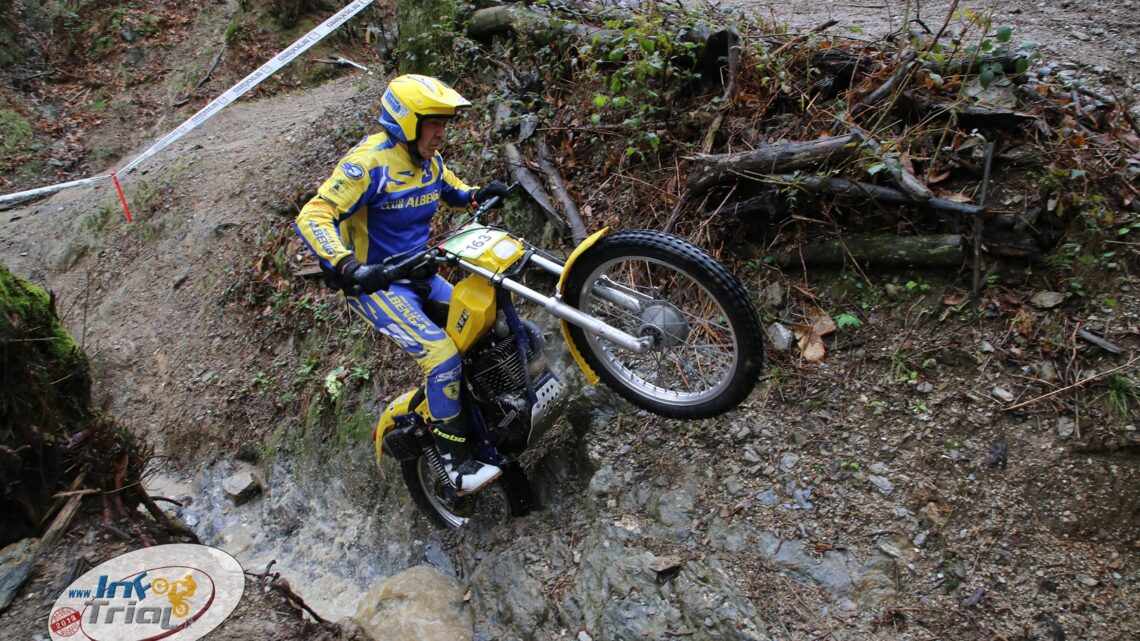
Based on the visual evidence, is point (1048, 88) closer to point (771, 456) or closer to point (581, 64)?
point (771, 456)

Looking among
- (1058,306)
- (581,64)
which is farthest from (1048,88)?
(581,64)

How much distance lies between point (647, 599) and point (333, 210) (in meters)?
2.75

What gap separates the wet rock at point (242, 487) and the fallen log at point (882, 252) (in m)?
5.07

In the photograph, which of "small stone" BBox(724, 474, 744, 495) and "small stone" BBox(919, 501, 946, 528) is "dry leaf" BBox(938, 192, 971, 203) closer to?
"small stone" BBox(919, 501, 946, 528)

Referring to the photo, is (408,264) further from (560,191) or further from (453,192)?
(560,191)

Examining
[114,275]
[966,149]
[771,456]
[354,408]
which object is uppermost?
[966,149]

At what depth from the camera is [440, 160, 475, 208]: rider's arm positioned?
4.39 metres

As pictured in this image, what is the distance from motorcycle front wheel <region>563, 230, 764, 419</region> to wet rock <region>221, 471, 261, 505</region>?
4.09 meters

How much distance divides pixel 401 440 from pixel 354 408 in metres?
1.65

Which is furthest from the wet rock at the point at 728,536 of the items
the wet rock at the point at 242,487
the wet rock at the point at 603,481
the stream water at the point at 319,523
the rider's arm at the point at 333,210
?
the wet rock at the point at 242,487

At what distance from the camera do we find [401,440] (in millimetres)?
4613

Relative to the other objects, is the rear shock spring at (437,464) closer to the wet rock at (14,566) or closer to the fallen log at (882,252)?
the wet rock at (14,566)

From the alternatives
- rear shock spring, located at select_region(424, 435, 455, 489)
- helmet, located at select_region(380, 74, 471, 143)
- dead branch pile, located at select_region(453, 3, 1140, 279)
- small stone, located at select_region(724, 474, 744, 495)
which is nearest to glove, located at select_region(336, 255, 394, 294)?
helmet, located at select_region(380, 74, 471, 143)

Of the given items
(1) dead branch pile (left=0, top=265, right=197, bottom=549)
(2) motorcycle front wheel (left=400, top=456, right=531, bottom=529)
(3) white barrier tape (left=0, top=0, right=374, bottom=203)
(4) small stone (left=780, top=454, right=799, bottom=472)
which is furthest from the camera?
(3) white barrier tape (left=0, top=0, right=374, bottom=203)
